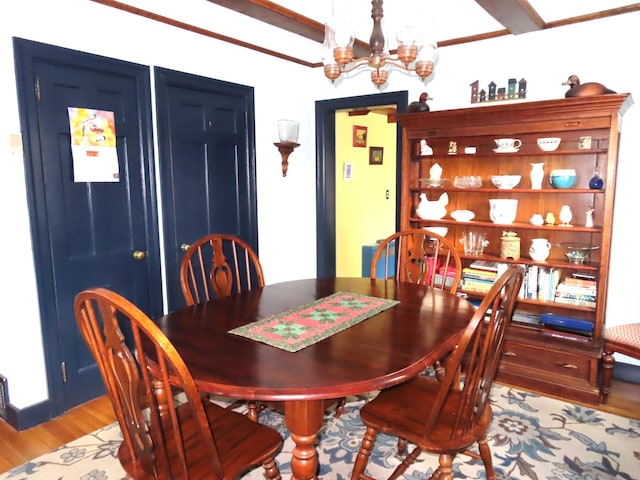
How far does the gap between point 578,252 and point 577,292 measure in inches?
9.5

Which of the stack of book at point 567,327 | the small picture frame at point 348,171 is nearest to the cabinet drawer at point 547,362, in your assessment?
the stack of book at point 567,327

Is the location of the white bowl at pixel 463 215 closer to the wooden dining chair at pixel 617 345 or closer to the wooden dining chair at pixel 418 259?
the wooden dining chair at pixel 418 259

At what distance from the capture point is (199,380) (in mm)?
1282

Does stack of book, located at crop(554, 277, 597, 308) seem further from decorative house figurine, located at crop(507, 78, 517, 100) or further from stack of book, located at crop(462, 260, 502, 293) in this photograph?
decorative house figurine, located at crop(507, 78, 517, 100)

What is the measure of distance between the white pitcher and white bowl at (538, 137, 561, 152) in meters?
0.56

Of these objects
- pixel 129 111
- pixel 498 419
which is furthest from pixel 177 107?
pixel 498 419

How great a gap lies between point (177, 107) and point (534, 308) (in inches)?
108

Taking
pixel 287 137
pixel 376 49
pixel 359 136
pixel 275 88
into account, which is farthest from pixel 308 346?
pixel 359 136

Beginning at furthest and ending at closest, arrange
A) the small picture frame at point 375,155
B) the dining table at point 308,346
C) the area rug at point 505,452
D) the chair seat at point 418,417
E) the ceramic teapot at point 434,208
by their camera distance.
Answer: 1. the small picture frame at point 375,155
2. the ceramic teapot at point 434,208
3. the area rug at point 505,452
4. the chair seat at point 418,417
5. the dining table at point 308,346

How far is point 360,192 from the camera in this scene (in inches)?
202

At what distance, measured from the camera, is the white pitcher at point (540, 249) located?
2.84 meters

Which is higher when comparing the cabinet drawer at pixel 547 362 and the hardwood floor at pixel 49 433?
the cabinet drawer at pixel 547 362

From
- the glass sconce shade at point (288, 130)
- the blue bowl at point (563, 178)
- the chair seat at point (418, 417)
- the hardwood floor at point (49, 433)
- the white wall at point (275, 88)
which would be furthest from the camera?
the glass sconce shade at point (288, 130)

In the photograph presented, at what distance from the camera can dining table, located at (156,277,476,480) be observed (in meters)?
1.28
